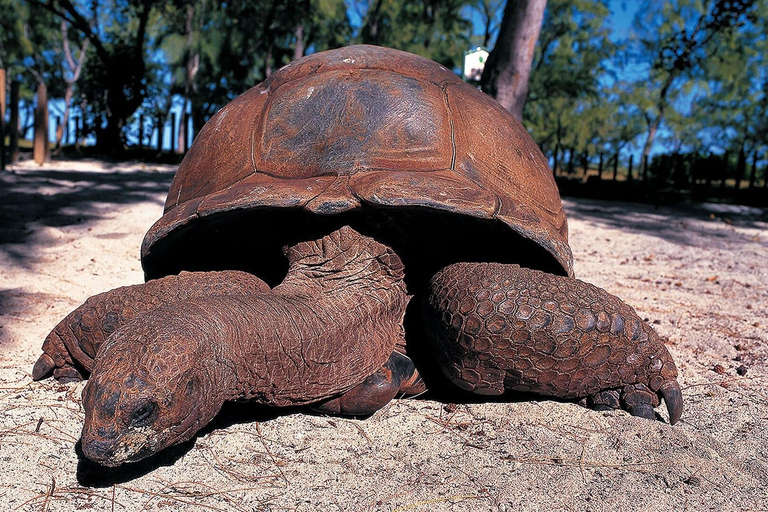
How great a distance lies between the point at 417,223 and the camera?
2.29 m

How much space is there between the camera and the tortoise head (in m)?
1.49

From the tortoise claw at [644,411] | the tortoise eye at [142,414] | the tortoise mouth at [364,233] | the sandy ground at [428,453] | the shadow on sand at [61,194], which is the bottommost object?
the sandy ground at [428,453]

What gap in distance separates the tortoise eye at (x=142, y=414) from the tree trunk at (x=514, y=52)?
17.8 feet

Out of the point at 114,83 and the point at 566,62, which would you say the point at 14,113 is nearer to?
the point at 114,83

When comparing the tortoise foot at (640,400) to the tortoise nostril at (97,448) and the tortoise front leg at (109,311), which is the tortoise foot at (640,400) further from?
the tortoise nostril at (97,448)

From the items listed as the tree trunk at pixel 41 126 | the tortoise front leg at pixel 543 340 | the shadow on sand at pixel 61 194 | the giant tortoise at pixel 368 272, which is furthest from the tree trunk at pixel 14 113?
the tortoise front leg at pixel 543 340

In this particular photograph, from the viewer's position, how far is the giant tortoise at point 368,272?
1.97 metres

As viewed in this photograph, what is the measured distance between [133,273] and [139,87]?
1405 cm

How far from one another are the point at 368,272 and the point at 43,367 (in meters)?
1.22

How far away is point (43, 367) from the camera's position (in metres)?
2.42

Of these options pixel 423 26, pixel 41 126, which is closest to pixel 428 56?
pixel 423 26

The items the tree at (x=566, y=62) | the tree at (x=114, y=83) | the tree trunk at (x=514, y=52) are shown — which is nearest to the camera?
the tree trunk at (x=514, y=52)

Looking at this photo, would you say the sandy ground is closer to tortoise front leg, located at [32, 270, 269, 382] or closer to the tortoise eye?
tortoise front leg, located at [32, 270, 269, 382]

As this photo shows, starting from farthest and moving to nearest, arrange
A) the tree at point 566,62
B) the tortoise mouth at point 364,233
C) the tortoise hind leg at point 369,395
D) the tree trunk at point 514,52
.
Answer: the tree at point 566,62 < the tree trunk at point 514,52 < the tortoise mouth at point 364,233 < the tortoise hind leg at point 369,395
